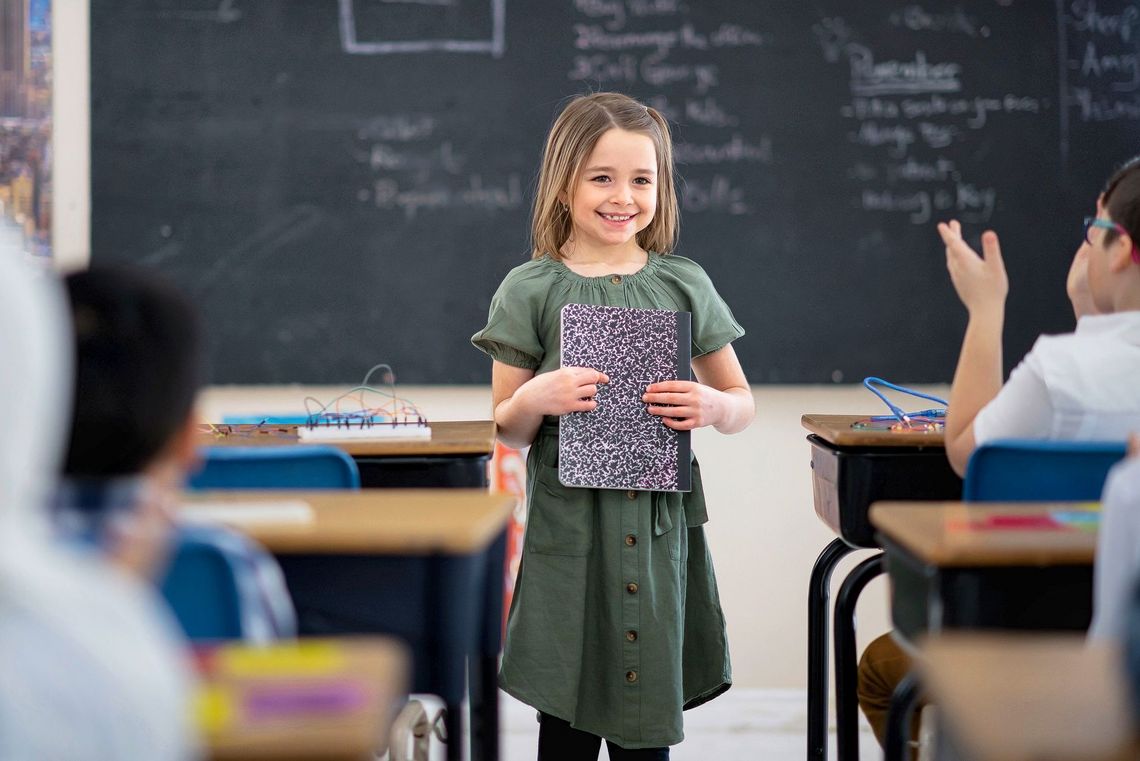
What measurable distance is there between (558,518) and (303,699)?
1.58 metres

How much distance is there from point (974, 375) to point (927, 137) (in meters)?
1.70

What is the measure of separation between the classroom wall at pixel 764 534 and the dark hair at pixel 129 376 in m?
2.74

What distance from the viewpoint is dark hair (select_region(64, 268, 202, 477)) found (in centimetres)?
100

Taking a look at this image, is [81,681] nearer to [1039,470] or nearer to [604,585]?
[1039,470]

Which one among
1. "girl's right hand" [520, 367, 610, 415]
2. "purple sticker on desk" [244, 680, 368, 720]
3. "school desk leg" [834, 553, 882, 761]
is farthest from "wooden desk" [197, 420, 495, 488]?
"purple sticker on desk" [244, 680, 368, 720]

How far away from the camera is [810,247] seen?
367 centimetres

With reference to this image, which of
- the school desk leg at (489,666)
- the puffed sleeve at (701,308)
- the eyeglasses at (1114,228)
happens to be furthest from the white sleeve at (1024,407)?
the school desk leg at (489,666)

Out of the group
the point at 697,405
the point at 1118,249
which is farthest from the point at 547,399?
the point at 1118,249

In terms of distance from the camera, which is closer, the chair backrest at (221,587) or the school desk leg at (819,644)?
the chair backrest at (221,587)

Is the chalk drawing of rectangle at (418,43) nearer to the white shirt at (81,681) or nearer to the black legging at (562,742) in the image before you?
the black legging at (562,742)

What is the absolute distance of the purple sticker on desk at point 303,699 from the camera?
35.3 inches

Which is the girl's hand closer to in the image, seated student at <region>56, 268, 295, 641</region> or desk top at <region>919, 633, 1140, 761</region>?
desk top at <region>919, 633, 1140, 761</region>

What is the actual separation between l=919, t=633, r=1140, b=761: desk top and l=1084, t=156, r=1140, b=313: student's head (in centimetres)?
110

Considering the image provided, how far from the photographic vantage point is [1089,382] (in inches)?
74.7
